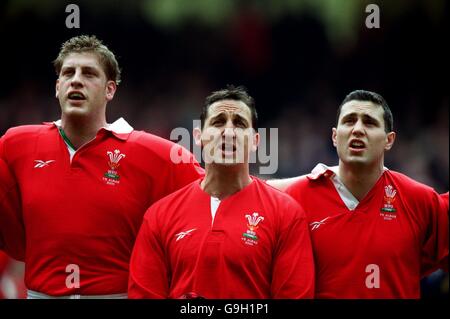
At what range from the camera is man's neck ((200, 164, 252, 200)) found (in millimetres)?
3937

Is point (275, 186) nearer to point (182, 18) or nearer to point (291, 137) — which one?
point (291, 137)

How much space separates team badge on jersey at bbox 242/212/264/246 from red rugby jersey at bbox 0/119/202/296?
63 centimetres

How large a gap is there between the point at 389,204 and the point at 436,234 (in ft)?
0.97

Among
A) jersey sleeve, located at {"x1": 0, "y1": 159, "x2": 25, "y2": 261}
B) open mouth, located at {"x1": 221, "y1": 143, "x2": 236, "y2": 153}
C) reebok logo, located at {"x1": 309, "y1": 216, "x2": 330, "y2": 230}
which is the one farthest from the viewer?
jersey sleeve, located at {"x1": 0, "y1": 159, "x2": 25, "y2": 261}

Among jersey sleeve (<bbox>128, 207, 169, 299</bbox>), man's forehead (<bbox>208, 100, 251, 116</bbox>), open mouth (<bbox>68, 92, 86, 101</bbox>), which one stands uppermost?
open mouth (<bbox>68, 92, 86, 101</bbox>)

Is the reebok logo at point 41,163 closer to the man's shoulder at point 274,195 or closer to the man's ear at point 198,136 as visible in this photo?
the man's ear at point 198,136

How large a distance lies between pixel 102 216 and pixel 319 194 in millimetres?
1212

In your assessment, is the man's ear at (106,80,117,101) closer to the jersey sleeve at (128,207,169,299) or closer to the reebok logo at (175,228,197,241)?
the jersey sleeve at (128,207,169,299)

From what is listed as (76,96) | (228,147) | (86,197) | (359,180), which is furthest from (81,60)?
(359,180)

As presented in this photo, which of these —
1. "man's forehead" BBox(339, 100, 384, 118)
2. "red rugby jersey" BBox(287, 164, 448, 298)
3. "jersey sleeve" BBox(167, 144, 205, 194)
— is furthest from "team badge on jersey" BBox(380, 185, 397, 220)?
"jersey sleeve" BBox(167, 144, 205, 194)

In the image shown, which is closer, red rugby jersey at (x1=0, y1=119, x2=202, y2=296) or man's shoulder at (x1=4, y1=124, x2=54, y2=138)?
red rugby jersey at (x1=0, y1=119, x2=202, y2=296)

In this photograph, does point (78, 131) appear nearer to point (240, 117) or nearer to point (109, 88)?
point (109, 88)

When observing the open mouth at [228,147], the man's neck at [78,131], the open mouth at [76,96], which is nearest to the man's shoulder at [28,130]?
the man's neck at [78,131]

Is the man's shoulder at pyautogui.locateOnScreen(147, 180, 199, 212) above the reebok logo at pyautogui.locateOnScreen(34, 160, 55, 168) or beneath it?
beneath
